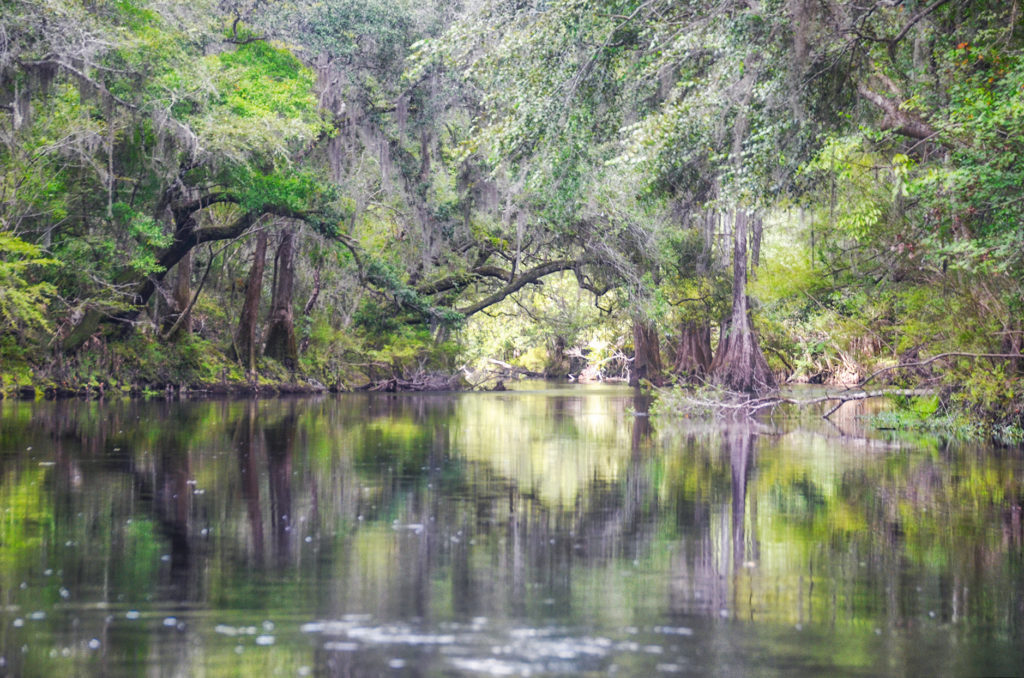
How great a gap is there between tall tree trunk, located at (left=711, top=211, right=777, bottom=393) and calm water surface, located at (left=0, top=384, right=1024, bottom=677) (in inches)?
636

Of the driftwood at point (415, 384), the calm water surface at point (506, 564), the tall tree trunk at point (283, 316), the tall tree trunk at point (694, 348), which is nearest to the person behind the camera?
the calm water surface at point (506, 564)

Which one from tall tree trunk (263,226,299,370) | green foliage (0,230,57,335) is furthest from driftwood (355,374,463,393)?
green foliage (0,230,57,335)

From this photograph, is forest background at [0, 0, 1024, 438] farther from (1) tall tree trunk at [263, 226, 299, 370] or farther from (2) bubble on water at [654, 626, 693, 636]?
(2) bubble on water at [654, 626, 693, 636]

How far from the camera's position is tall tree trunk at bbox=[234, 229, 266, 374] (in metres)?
27.6

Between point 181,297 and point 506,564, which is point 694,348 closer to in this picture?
point 181,297

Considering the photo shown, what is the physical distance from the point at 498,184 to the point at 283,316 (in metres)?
7.38

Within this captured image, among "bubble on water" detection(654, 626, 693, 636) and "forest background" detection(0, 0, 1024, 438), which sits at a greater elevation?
"forest background" detection(0, 0, 1024, 438)

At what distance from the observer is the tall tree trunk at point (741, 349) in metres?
26.9

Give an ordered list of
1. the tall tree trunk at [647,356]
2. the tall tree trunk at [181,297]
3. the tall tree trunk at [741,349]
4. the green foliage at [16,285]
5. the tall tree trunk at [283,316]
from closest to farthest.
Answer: the green foliage at [16,285], the tall tree trunk at [181,297], the tall tree trunk at [741,349], the tall tree trunk at [283,316], the tall tree trunk at [647,356]

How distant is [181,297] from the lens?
27.0 meters

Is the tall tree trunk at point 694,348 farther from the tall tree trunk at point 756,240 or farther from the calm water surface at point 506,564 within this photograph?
the calm water surface at point 506,564

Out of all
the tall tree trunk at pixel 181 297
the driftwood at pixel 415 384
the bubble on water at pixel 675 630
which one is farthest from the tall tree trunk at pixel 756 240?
the bubble on water at pixel 675 630

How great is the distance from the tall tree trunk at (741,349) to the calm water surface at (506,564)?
16167 millimetres

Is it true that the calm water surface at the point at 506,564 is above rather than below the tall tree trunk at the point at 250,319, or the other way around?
below
